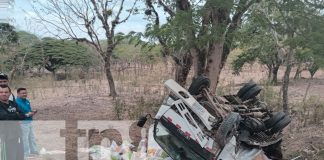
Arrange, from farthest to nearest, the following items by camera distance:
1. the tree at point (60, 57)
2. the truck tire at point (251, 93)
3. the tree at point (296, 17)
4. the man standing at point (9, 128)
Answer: the tree at point (60, 57) < the tree at point (296, 17) < the truck tire at point (251, 93) < the man standing at point (9, 128)

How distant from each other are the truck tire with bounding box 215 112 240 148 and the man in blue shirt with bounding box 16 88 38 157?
2.99 m

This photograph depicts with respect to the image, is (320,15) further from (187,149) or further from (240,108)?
(187,149)

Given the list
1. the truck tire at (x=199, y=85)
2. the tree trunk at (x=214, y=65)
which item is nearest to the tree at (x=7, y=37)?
the tree trunk at (x=214, y=65)

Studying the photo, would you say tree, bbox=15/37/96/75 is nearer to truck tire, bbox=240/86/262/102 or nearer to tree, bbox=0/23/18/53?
tree, bbox=0/23/18/53

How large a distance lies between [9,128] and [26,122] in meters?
0.47

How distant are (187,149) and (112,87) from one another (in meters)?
9.19

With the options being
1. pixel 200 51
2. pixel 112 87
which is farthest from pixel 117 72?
pixel 200 51

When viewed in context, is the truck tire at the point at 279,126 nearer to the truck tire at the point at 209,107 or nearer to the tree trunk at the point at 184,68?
the truck tire at the point at 209,107

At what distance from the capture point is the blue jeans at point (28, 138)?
6.03 m

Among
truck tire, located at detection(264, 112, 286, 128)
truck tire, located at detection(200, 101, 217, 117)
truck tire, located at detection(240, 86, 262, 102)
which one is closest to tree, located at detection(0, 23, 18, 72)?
truck tire, located at detection(240, 86, 262, 102)

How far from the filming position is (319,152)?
22.7 feet

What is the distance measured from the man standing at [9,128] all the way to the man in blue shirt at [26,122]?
0.68 ft

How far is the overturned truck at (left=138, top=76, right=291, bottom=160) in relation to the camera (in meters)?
3.92

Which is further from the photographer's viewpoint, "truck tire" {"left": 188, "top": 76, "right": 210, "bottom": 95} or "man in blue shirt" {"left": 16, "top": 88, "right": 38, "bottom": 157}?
"man in blue shirt" {"left": 16, "top": 88, "right": 38, "bottom": 157}
